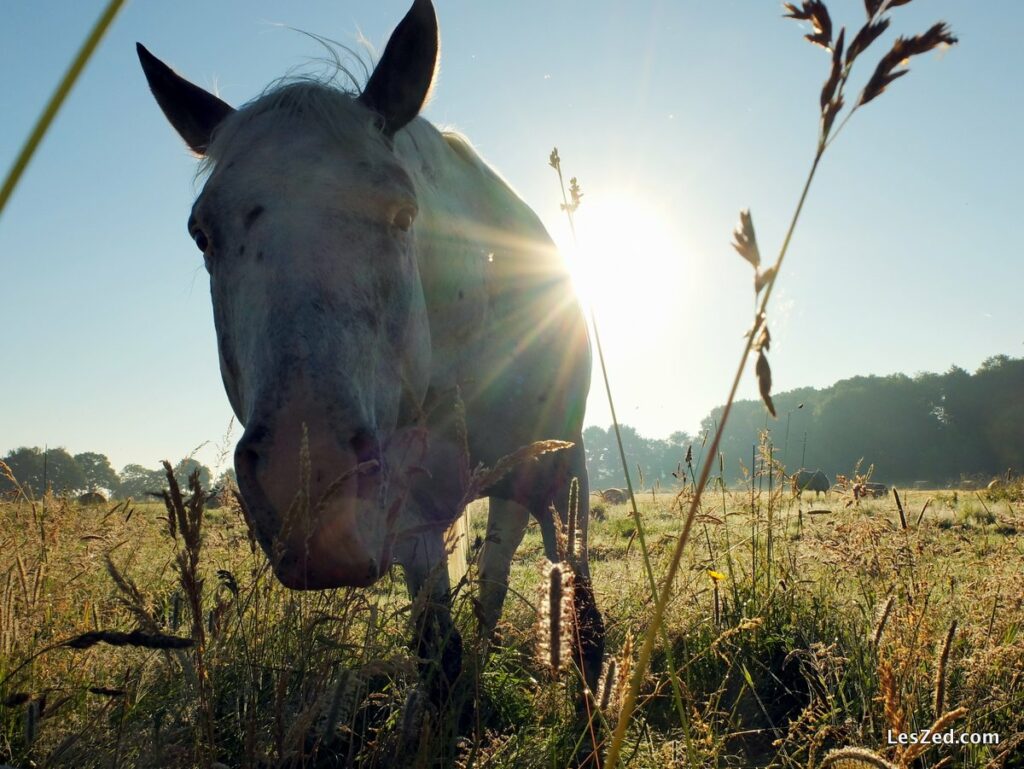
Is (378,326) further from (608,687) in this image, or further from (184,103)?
(184,103)

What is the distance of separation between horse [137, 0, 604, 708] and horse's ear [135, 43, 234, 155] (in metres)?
0.01

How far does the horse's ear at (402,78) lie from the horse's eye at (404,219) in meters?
0.59

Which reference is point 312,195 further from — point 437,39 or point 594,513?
point 594,513

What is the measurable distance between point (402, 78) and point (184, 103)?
49.4 inches

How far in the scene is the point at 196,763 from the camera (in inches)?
57.7

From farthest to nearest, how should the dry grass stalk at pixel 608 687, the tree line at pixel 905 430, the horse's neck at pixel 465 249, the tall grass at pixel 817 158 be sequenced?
1. the tree line at pixel 905 430
2. the horse's neck at pixel 465 249
3. the dry grass stalk at pixel 608 687
4. the tall grass at pixel 817 158

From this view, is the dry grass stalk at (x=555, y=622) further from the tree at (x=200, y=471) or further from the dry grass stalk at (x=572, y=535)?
the tree at (x=200, y=471)

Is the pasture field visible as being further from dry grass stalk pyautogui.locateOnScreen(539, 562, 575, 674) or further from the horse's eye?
the horse's eye

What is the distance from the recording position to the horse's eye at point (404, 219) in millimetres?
2555

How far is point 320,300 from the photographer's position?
1999mm

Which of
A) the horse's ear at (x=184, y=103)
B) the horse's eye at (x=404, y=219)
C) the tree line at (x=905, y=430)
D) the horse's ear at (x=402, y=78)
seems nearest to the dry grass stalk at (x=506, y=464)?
the horse's eye at (x=404, y=219)

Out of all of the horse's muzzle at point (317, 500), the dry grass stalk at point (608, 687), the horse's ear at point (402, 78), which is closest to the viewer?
the dry grass stalk at point (608, 687)

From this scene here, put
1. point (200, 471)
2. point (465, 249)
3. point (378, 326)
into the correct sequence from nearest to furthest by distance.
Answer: point (200, 471)
point (378, 326)
point (465, 249)

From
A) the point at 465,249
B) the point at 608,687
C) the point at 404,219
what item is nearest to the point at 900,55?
the point at 608,687
